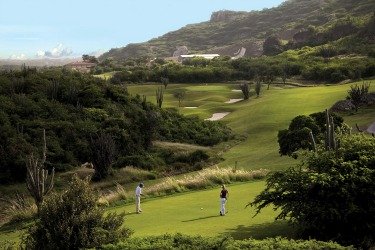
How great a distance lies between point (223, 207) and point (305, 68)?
79.3m

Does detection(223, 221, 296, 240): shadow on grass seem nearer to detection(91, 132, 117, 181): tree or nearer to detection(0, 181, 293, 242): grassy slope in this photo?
detection(0, 181, 293, 242): grassy slope

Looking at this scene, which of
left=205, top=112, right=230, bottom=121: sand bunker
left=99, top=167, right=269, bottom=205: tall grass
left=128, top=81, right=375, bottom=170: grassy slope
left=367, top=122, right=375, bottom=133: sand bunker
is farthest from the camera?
left=205, top=112, right=230, bottom=121: sand bunker

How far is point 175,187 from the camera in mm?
28812

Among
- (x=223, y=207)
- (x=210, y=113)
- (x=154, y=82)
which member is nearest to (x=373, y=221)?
(x=223, y=207)

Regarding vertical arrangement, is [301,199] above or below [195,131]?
above

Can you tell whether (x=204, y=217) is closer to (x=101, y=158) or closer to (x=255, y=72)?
(x=101, y=158)

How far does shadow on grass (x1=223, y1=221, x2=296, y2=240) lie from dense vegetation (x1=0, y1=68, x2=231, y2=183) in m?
21.3

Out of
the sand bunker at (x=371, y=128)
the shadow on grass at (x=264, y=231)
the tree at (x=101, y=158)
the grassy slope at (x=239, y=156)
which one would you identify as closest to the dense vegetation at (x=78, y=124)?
the tree at (x=101, y=158)

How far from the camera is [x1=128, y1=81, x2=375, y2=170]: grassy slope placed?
138 ft

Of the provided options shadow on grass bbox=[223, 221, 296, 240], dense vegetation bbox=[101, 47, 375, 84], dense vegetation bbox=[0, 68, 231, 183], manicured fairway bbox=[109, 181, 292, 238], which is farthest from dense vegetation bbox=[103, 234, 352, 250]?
dense vegetation bbox=[101, 47, 375, 84]

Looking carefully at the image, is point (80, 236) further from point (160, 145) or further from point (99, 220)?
point (160, 145)

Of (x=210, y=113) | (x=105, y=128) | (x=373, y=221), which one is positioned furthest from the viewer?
(x=210, y=113)

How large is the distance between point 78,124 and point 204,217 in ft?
85.9

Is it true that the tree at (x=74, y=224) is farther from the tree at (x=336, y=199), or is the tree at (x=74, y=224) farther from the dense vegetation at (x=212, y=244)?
the tree at (x=336, y=199)
